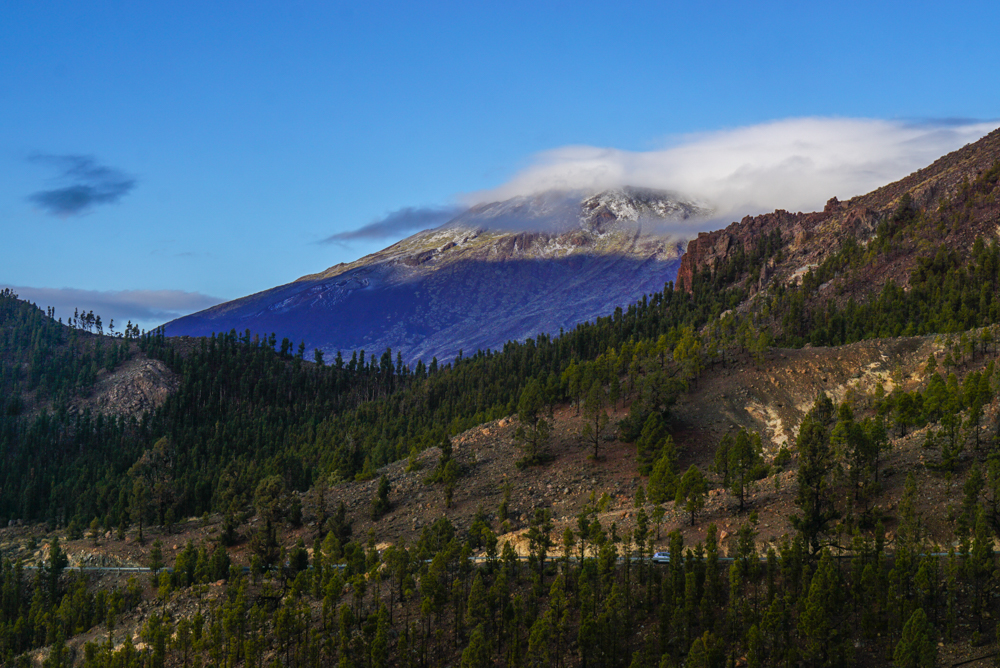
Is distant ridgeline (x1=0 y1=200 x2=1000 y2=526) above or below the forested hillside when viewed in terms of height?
above

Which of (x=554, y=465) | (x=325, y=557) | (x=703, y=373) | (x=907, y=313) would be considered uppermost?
(x=907, y=313)

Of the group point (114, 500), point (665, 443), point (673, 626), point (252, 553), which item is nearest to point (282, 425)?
point (114, 500)

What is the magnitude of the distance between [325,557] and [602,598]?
30.5 metres

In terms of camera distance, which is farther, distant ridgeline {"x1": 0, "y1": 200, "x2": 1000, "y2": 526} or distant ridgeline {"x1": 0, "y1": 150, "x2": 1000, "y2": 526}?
distant ridgeline {"x1": 0, "y1": 200, "x2": 1000, "y2": 526}

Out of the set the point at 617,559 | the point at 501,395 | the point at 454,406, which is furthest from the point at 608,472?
the point at 454,406

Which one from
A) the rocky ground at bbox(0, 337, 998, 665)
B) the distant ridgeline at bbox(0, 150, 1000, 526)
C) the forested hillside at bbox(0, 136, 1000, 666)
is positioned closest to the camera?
the forested hillside at bbox(0, 136, 1000, 666)

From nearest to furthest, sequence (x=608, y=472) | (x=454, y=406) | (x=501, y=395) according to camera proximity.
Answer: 1. (x=608, y=472)
2. (x=501, y=395)
3. (x=454, y=406)

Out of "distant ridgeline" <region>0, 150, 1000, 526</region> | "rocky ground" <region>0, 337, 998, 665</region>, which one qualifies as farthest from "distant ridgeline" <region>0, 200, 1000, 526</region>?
"rocky ground" <region>0, 337, 998, 665</region>

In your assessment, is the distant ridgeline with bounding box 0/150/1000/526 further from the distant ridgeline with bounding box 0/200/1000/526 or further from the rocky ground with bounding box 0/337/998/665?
the rocky ground with bounding box 0/337/998/665

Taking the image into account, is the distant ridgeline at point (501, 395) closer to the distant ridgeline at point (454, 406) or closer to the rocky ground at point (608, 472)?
the distant ridgeline at point (454, 406)

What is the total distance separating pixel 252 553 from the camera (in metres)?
91.3

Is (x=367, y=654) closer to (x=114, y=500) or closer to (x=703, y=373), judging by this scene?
(x=703, y=373)

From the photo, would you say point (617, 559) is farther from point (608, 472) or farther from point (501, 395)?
point (501, 395)

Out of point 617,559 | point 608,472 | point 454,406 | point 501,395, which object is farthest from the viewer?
point 454,406
